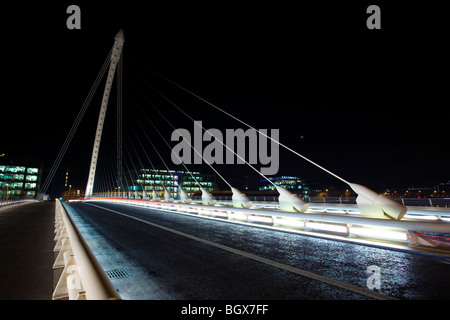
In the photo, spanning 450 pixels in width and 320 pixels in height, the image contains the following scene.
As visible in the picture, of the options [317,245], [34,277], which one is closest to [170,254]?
[34,277]

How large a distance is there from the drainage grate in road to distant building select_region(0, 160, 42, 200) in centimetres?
13149

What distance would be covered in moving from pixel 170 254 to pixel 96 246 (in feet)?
8.62

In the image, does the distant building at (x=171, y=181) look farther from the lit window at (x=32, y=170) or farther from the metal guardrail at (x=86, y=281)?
the metal guardrail at (x=86, y=281)

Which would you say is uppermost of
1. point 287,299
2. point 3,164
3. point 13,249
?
point 3,164

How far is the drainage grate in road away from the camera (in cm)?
416

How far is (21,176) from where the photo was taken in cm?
10900

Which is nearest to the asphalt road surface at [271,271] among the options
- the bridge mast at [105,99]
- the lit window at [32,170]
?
the bridge mast at [105,99]

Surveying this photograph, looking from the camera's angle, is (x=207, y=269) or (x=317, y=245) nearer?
(x=207, y=269)

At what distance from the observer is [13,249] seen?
6387 mm

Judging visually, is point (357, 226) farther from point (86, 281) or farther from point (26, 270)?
point (26, 270)

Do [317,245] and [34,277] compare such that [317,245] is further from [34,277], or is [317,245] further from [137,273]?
[34,277]

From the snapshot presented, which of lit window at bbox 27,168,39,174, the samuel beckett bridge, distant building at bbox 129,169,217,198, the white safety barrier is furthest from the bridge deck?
lit window at bbox 27,168,39,174

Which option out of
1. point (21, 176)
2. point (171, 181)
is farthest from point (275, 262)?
point (21, 176)

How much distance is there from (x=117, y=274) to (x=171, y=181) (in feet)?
390
